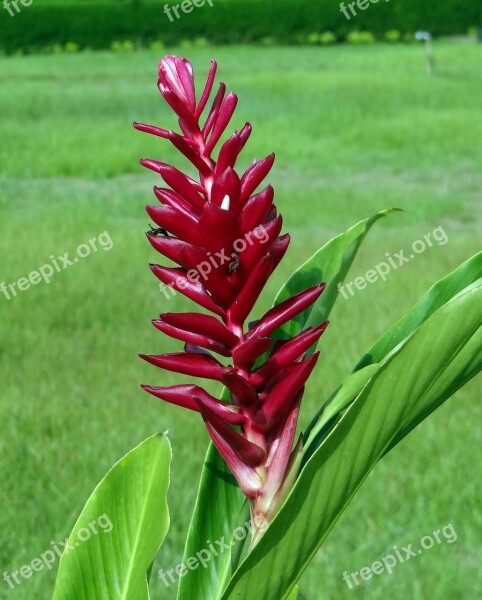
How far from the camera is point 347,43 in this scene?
2264 centimetres

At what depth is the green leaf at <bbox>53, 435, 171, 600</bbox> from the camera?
41.4 inches

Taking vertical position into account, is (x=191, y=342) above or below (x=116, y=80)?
above

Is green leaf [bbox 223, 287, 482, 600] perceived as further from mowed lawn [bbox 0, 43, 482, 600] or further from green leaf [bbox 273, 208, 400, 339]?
green leaf [bbox 273, 208, 400, 339]

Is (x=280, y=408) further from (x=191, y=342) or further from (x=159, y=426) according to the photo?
(x=159, y=426)

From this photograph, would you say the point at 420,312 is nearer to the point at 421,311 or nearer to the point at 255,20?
the point at 421,311

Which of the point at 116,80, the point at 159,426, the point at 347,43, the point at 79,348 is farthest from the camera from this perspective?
A: the point at 347,43

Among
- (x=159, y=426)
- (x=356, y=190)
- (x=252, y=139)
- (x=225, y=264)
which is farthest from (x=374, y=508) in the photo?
(x=252, y=139)

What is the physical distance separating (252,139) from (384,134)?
1050 mm

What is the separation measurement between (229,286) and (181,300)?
3.34 metres
